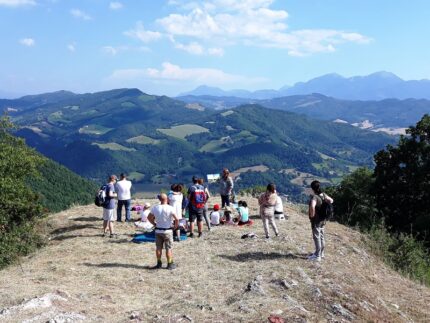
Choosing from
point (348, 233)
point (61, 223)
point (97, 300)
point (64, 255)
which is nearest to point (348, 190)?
point (348, 233)

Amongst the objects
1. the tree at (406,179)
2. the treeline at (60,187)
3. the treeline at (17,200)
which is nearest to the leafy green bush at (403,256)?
the treeline at (17,200)

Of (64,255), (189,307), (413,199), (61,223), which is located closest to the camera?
(189,307)

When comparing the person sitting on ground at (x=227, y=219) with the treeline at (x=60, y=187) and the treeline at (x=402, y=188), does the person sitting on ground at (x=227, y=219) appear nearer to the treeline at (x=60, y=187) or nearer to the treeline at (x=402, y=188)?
the treeline at (x=402, y=188)

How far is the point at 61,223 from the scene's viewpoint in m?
20.1

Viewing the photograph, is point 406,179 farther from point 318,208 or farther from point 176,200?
point 176,200

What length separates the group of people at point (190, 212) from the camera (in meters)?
13.0

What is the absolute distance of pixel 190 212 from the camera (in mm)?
16453

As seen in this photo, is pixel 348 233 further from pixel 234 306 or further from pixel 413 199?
pixel 413 199

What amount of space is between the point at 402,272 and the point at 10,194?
2011 cm

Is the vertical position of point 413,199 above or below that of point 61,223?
below

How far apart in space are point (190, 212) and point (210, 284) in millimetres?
5149

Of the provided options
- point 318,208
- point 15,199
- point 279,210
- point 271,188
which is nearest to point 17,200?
point 15,199

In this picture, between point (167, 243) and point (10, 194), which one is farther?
point (10, 194)

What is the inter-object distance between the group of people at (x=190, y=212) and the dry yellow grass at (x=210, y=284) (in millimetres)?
644
